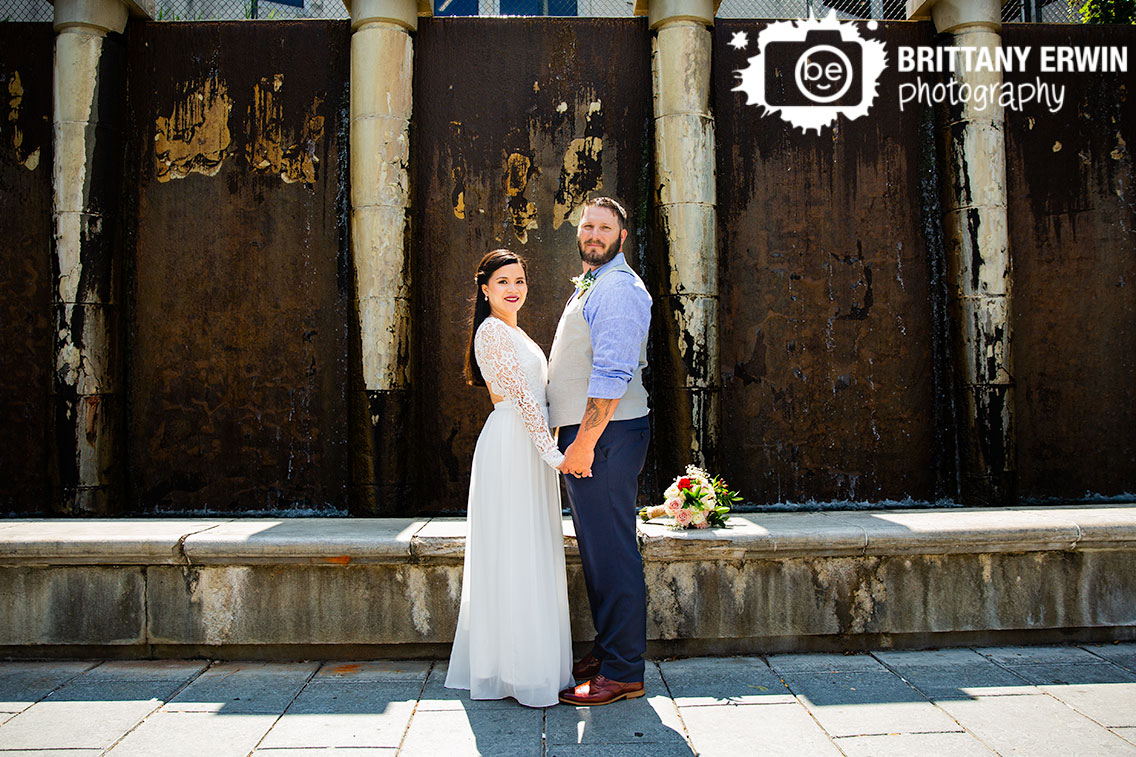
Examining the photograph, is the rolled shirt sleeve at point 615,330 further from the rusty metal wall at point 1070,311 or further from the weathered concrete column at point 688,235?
the rusty metal wall at point 1070,311

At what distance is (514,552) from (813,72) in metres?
4.93

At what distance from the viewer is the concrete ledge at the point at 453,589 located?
12.8 ft

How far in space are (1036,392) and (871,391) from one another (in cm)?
130

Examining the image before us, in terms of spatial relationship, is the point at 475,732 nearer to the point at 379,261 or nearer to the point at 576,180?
the point at 379,261

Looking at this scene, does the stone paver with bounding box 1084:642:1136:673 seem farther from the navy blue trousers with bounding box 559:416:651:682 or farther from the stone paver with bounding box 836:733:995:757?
the navy blue trousers with bounding box 559:416:651:682

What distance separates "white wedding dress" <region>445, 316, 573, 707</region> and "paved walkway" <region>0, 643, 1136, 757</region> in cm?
16

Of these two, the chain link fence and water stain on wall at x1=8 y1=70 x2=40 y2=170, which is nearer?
water stain on wall at x1=8 y1=70 x2=40 y2=170

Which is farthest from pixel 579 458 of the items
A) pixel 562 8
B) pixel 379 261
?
pixel 562 8

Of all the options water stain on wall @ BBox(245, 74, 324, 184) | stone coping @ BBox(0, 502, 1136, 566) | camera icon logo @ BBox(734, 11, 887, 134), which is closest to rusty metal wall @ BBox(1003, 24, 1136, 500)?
camera icon logo @ BBox(734, 11, 887, 134)

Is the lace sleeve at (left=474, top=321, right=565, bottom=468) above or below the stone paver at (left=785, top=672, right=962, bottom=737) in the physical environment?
above

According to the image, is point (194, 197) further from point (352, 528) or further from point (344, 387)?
point (352, 528)

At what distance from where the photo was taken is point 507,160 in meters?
6.31

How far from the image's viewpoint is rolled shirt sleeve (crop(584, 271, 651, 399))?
3260 millimetres

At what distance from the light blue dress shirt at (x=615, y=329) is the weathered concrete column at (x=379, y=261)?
278 cm
